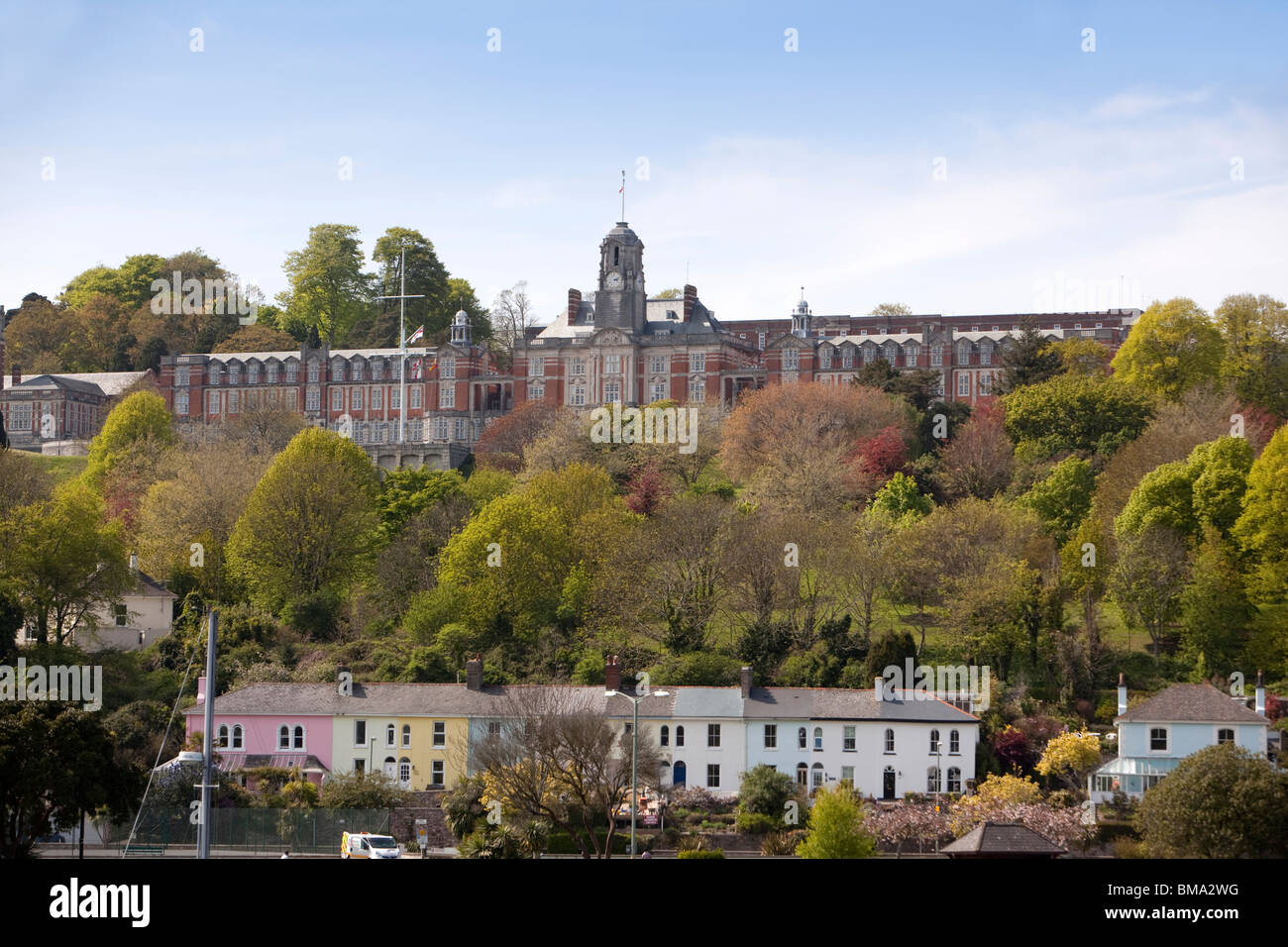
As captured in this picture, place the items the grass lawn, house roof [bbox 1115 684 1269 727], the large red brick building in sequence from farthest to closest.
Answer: the large red brick building
the grass lawn
house roof [bbox 1115 684 1269 727]

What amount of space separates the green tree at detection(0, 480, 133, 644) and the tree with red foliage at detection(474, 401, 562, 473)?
3374 cm

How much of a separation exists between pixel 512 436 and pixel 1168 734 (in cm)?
5832

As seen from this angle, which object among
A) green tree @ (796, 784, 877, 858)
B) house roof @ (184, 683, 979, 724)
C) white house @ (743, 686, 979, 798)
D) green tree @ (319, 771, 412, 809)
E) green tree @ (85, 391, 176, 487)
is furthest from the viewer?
green tree @ (85, 391, 176, 487)

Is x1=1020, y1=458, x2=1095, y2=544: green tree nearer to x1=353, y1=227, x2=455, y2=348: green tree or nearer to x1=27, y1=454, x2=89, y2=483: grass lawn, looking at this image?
x1=27, y1=454, x2=89, y2=483: grass lawn

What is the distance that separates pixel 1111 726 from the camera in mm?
61250

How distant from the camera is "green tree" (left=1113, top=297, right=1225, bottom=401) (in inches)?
3829

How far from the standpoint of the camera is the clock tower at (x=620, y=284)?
123 metres

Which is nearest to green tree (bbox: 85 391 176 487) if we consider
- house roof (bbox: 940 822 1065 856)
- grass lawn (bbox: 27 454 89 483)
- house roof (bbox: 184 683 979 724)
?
grass lawn (bbox: 27 454 89 483)

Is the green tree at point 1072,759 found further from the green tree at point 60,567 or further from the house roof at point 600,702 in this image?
the green tree at point 60,567

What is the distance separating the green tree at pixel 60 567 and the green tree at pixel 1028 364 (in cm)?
5266

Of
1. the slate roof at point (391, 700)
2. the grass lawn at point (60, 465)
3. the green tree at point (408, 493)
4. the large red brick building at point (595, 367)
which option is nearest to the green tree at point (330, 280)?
the large red brick building at point (595, 367)

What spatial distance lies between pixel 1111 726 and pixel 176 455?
57.8m

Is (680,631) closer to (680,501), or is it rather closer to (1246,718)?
(680,501)

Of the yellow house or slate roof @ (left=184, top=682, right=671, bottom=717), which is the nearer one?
the yellow house
